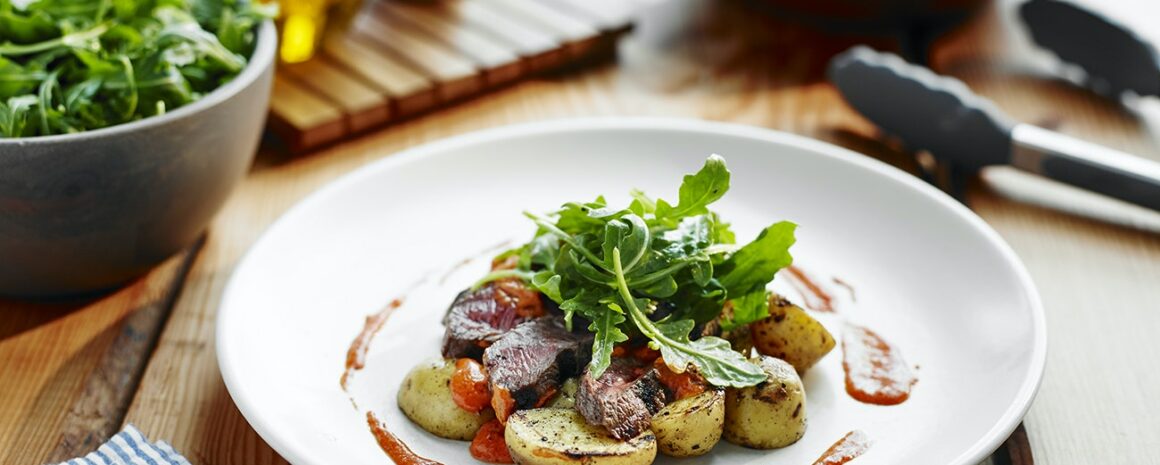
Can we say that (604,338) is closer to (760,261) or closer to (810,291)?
(760,261)

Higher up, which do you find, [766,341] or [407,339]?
[766,341]

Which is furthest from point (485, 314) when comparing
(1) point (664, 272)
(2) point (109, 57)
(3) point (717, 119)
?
(3) point (717, 119)

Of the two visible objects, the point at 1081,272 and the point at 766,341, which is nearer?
the point at 766,341

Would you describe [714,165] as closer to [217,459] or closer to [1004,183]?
[217,459]

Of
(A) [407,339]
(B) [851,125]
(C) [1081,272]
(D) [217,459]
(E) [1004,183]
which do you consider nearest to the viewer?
(D) [217,459]

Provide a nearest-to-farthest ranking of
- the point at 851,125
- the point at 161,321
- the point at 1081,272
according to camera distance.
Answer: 1. the point at 161,321
2. the point at 1081,272
3. the point at 851,125

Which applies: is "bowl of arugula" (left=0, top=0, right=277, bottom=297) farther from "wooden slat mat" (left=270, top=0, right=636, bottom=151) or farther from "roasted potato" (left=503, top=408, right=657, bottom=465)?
"roasted potato" (left=503, top=408, right=657, bottom=465)

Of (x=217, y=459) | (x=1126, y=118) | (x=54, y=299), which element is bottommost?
(x=54, y=299)

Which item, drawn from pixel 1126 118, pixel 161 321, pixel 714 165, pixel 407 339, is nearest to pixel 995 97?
pixel 1126 118
